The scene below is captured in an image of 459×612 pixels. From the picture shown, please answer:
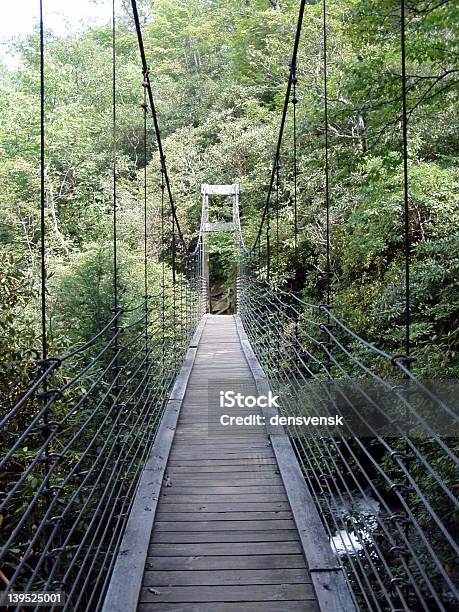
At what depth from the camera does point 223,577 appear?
135 cm

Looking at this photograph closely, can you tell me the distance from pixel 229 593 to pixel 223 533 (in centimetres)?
29

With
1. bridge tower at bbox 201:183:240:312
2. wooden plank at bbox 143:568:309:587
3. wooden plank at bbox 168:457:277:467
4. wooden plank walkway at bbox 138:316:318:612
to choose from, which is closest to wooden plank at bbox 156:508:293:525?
wooden plank walkway at bbox 138:316:318:612

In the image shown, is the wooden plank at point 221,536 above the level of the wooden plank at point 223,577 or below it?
below

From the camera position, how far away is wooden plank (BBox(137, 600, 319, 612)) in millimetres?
1221

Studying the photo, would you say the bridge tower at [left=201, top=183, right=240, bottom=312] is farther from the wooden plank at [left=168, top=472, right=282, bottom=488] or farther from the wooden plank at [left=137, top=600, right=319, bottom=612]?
the wooden plank at [left=137, top=600, right=319, bottom=612]

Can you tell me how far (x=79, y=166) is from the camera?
11.0m

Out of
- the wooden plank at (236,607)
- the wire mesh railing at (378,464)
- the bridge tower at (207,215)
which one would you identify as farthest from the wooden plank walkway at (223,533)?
the bridge tower at (207,215)

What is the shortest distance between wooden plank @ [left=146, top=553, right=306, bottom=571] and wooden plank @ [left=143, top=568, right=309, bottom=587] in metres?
0.02

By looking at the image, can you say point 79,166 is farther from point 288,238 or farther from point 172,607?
point 172,607

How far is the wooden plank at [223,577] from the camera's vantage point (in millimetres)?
1329

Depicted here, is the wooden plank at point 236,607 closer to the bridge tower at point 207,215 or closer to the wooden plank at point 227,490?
the wooden plank at point 227,490

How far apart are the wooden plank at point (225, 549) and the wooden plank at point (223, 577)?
0.27ft

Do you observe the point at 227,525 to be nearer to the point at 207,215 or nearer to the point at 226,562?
the point at 226,562

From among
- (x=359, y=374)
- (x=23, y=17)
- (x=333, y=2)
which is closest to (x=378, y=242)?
(x=359, y=374)
